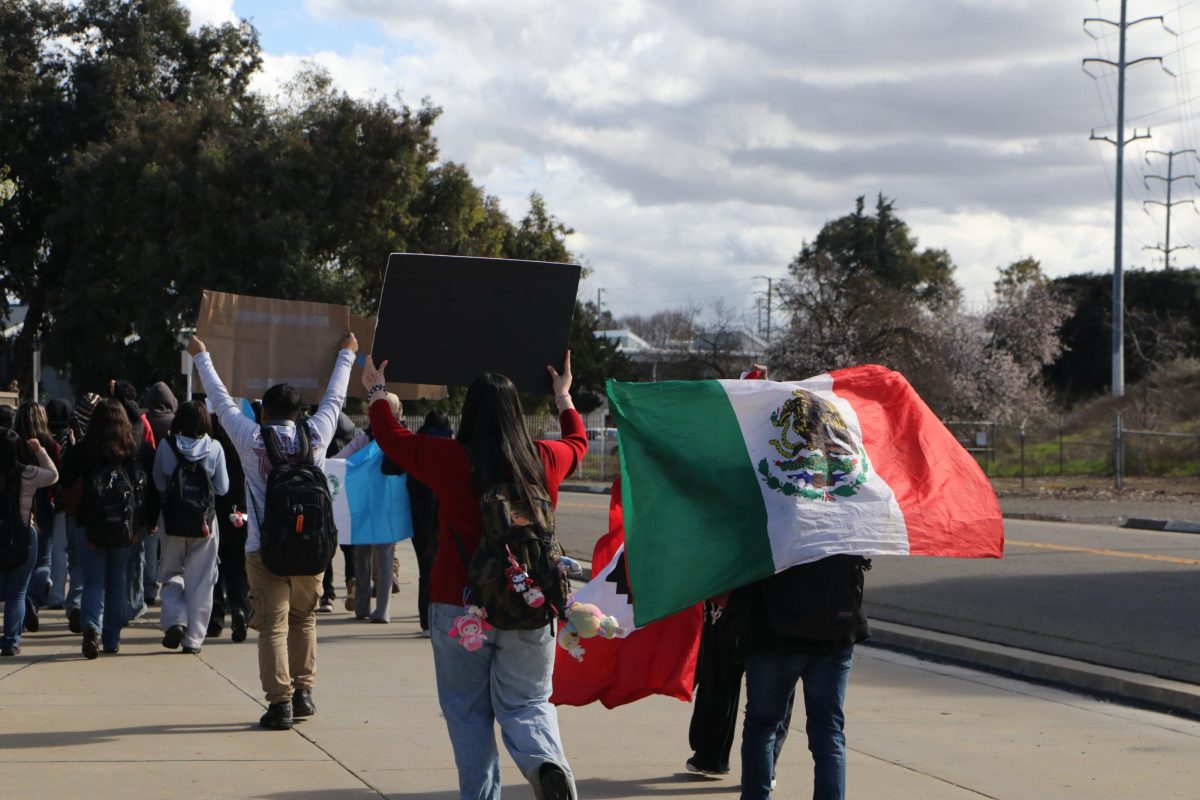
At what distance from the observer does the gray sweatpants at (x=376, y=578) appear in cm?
1183

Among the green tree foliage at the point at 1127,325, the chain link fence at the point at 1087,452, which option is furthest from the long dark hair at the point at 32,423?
the green tree foliage at the point at 1127,325

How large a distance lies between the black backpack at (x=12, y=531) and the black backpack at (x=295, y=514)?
125 inches

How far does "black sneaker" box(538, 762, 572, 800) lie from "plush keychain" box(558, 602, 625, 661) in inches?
18.3

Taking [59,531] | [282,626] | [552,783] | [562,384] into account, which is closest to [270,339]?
[282,626]

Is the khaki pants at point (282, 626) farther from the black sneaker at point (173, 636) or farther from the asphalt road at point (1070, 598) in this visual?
the asphalt road at point (1070, 598)

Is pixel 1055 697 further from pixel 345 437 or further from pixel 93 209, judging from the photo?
pixel 93 209

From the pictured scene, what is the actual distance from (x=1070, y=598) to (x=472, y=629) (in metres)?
9.44

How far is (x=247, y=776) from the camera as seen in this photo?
6.28 meters

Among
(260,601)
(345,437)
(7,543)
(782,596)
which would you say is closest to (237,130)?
(345,437)

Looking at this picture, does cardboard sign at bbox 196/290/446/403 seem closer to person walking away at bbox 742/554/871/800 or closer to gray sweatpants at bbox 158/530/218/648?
gray sweatpants at bbox 158/530/218/648

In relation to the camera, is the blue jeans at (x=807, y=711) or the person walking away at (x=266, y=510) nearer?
the blue jeans at (x=807, y=711)

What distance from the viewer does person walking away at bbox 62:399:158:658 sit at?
9469 mm

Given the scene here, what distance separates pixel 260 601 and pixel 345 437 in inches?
214

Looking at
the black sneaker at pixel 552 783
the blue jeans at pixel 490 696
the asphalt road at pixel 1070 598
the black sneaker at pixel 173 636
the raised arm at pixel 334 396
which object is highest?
the raised arm at pixel 334 396
